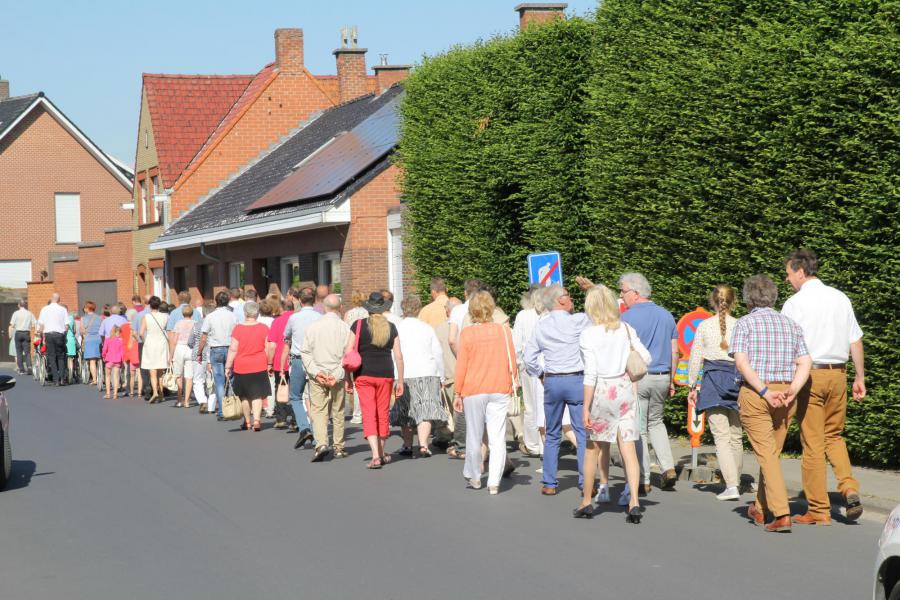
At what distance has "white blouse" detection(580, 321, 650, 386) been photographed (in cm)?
954

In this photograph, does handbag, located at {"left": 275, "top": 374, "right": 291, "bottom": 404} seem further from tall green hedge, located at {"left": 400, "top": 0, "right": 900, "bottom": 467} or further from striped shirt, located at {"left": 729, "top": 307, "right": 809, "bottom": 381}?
striped shirt, located at {"left": 729, "top": 307, "right": 809, "bottom": 381}

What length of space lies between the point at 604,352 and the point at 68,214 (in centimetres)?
5094

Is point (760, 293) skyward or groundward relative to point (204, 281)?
groundward

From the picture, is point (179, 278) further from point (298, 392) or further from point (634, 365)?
point (634, 365)

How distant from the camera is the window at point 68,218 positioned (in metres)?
56.3

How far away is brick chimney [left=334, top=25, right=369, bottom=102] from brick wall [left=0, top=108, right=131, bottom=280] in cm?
2099

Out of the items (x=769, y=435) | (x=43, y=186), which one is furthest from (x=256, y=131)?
(x=769, y=435)

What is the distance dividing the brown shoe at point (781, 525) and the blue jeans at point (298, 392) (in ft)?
23.8

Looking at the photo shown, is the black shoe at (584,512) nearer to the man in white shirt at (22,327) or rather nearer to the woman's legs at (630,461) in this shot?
the woman's legs at (630,461)

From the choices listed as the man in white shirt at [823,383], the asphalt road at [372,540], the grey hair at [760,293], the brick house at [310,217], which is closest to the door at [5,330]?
the brick house at [310,217]

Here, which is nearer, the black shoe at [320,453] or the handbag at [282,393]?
the black shoe at [320,453]

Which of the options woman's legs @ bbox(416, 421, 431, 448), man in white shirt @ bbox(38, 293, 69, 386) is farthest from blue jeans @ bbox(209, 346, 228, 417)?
man in white shirt @ bbox(38, 293, 69, 386)

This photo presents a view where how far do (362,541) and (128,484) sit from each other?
160 inches

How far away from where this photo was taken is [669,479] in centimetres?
1089
